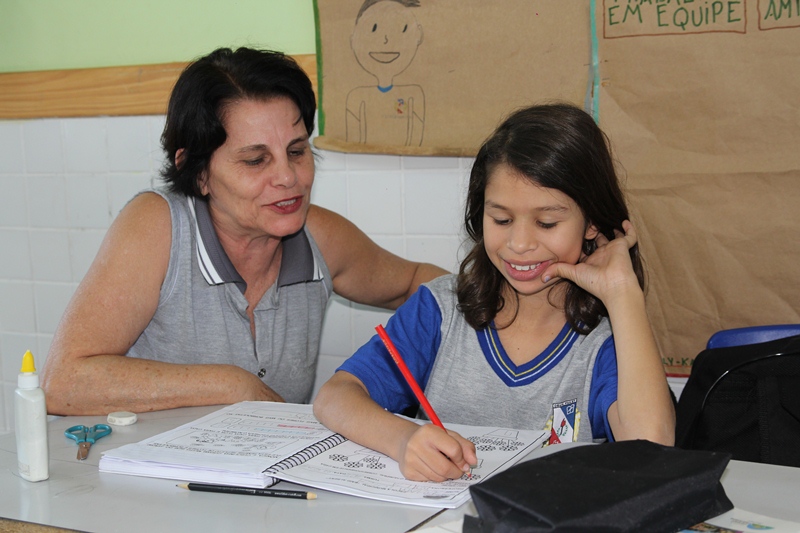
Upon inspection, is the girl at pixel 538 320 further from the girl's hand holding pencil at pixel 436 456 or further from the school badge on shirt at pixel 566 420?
the girl's hand holding pencil at pixel 436 456

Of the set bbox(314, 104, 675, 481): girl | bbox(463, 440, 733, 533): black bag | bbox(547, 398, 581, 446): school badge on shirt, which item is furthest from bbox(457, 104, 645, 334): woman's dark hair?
bbox(463, 440, 733, 533): black bag

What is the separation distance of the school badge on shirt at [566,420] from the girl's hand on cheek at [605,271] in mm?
206

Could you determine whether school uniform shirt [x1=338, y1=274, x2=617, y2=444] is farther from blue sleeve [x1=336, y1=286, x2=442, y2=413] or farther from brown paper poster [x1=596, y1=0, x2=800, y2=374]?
brown paper poster [x1=596, y1=0, x2=800, y2=374]

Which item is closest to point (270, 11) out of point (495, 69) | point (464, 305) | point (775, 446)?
point (495, 69)

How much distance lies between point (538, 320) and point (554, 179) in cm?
31

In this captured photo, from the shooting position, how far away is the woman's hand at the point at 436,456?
3.83ft

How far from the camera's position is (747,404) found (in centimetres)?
155

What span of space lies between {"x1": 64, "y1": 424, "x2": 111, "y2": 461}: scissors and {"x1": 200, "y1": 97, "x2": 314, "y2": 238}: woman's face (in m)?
0.60

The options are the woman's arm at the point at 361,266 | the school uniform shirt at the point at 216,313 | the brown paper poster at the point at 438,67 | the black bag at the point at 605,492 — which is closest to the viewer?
the black bag at the point at 605,492

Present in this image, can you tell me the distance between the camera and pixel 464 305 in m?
1.70

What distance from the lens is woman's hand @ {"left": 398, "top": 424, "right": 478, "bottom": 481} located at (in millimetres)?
1168

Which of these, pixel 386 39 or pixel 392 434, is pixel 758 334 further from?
pixel 386 39

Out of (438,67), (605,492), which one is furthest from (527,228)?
(438,67)

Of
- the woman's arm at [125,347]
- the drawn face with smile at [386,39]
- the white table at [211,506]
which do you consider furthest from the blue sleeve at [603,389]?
the drawn face with smile at [386,39]
